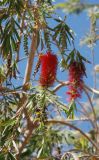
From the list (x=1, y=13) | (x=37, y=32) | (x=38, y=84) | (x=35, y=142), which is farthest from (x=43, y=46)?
(x=35, y=142)

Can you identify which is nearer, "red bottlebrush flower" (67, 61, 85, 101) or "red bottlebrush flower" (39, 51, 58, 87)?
"red bottlebrush flower" (39, 51, 58, 87)

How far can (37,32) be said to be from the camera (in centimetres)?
352

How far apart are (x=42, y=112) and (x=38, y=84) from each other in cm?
19

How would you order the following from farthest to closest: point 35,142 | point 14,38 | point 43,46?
point 35,142
point 43,46
point 14,38

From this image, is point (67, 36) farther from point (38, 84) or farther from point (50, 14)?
point (38, 84)

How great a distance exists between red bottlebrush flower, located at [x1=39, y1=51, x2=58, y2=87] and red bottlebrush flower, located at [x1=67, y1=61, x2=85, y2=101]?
0.57 ft

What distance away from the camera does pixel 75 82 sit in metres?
3.04

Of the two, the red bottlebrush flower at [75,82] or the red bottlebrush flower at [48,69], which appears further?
the red bottlebrush flower at [75,82]

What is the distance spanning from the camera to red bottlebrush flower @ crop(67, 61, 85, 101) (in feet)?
9.94

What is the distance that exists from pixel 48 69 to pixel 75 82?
0.23 m

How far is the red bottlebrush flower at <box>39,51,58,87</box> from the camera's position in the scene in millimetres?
2873

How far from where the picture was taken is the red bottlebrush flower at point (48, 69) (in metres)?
2.87

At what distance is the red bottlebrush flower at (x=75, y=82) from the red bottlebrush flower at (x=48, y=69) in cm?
18

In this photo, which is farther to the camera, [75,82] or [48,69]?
[75,82]
